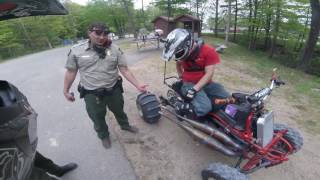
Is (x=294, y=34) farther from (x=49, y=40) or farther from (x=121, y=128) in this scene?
(x=49, y=40)

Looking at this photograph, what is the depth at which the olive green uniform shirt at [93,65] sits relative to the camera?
150 inches

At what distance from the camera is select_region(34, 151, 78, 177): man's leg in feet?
10.4

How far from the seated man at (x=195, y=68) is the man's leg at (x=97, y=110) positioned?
118 cm

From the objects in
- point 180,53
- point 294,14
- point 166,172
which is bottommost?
point 166,172

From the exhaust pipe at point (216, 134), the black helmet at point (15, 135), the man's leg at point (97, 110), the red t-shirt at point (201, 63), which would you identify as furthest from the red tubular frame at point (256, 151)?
the black helmet at point (15, 135)

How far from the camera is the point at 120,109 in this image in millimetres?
4398

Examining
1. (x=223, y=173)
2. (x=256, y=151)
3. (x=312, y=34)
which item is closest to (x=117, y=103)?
(x=223, y=173)

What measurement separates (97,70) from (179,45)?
125cm

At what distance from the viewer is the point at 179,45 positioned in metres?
3.72

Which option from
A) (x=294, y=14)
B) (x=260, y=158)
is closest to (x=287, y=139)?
(x=260, y=158)

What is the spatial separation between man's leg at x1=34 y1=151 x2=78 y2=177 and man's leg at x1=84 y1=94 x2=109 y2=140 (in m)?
0.69

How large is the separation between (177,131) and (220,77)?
5.53m

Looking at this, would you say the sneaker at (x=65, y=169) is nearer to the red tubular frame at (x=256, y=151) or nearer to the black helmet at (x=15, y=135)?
the black helmet at (x=15, y=135)

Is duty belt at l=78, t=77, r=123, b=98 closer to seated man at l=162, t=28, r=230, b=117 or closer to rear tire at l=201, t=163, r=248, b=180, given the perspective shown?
seated man at l=162, t=28, r=230, b=117
